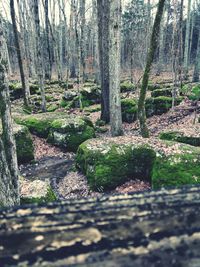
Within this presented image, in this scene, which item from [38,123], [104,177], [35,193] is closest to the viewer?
[35,193]

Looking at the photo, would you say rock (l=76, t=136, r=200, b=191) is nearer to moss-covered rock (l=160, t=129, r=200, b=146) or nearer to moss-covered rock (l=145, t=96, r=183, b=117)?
moss-covered rock (l=160, t=129, r=200, b=146)

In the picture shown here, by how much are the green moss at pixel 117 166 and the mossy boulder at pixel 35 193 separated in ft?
6.34

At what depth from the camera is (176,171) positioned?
7805mm

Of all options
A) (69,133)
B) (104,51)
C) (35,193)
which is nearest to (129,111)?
(104,51)

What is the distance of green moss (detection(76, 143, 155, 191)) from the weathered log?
746 cm

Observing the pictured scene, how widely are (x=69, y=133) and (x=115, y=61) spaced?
404 cm

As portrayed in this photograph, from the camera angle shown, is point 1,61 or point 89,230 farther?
point 1,61

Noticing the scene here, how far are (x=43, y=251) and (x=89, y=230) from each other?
21 cm

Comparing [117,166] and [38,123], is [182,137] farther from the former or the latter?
[38,123]

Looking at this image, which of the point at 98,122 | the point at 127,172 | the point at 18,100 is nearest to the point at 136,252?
the point at 127,172

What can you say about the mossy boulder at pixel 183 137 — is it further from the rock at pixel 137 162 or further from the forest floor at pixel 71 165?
the rock at pixel 137 162

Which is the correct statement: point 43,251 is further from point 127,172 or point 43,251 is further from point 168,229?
point 127,172

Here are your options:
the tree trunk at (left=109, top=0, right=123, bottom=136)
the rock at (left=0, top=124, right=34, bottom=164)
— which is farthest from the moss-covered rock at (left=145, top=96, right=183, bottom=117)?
the rock at (left=0, top=124, right=34, bottom=164)

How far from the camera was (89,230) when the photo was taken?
3.90 feet
